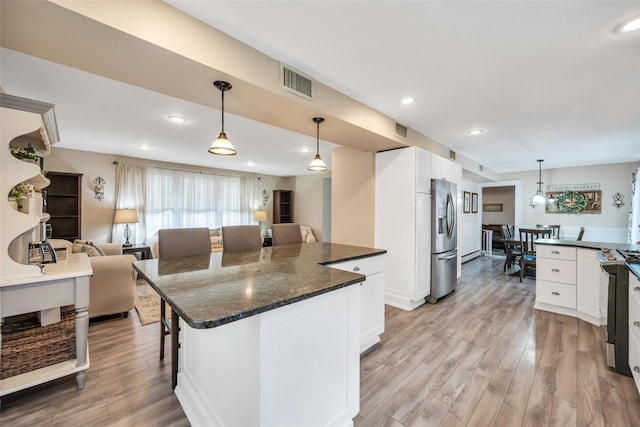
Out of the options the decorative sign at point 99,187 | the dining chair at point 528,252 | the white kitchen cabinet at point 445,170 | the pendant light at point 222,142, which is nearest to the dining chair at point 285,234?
the pendant light at point 222,142

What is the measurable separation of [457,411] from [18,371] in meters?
2.95

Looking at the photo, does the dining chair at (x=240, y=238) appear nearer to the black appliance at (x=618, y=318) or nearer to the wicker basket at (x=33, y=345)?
the wicker basket at (x=33, y=345)

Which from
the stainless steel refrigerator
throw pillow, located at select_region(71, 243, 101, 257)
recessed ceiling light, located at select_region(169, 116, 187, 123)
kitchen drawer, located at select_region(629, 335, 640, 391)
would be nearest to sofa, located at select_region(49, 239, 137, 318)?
throw pillow, located at select_region(71, 243, 101, 257)

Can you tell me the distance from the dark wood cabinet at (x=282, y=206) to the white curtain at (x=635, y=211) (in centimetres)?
775

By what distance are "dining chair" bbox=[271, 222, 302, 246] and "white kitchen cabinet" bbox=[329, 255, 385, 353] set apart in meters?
1.12

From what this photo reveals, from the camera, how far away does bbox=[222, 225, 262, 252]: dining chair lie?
8.66 feet

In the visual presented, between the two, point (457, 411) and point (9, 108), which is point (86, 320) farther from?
point (457, 411)

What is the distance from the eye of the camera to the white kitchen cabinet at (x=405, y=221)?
11.2ft

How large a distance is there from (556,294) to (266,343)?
3.85 metres

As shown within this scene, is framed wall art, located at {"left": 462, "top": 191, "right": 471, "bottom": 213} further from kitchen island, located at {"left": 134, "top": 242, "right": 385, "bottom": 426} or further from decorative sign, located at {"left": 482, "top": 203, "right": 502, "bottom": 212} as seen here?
kitchen island, located at {"left": 134, "top": 242, "right": 385, "bottom": 426}

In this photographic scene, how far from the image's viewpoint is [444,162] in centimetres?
408

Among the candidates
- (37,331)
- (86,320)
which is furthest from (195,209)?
(86,320)

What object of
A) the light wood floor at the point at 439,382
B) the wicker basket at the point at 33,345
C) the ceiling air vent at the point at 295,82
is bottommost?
the light wood floor at the point at 439,382

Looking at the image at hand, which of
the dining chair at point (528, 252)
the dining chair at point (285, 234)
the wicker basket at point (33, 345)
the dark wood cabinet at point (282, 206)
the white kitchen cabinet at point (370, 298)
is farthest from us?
the dark wood cabinet at point (282, 206)
